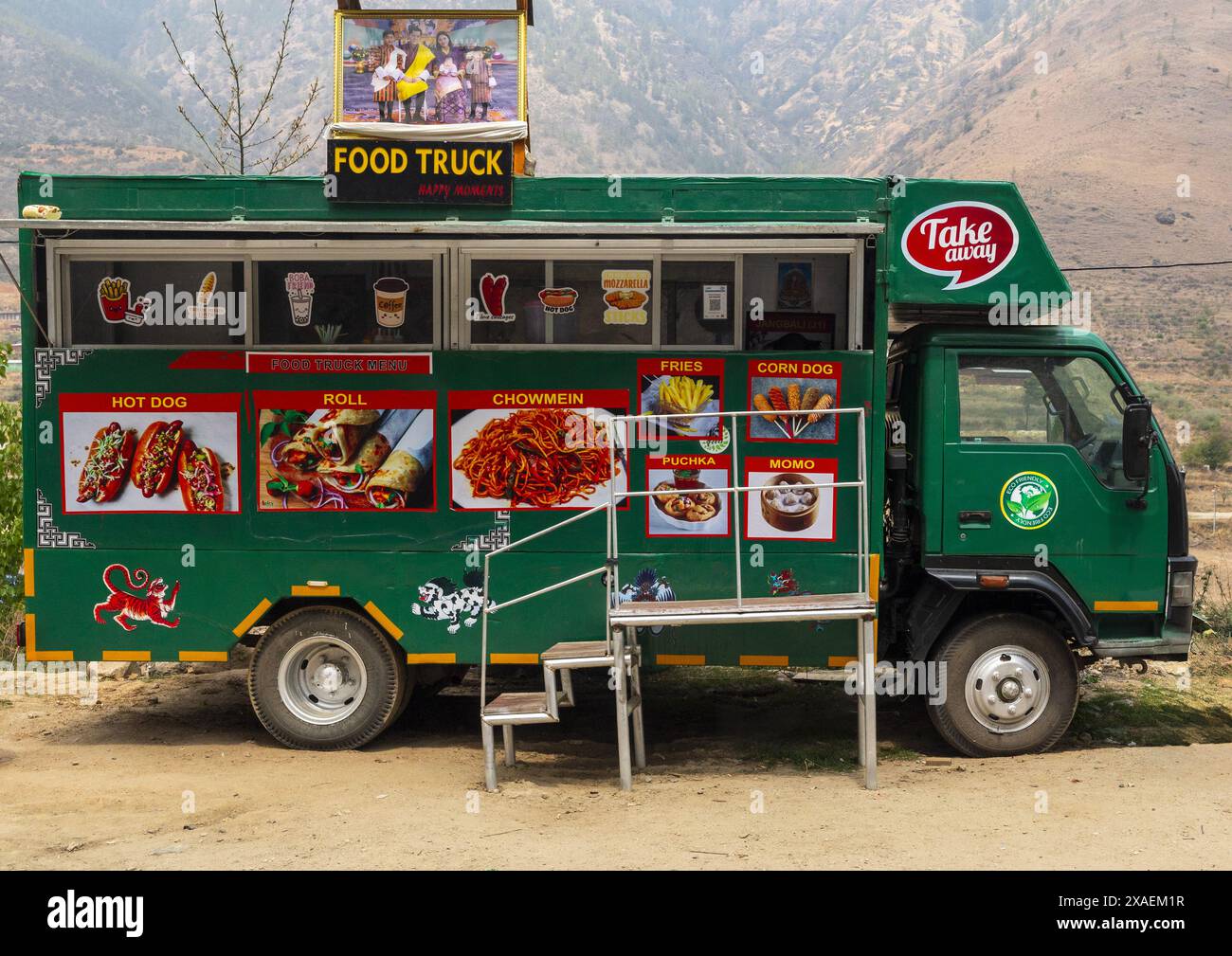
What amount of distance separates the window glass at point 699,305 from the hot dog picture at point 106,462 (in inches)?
138

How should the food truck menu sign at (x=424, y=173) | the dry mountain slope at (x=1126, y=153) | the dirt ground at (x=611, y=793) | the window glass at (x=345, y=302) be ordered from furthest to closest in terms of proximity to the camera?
the dry mountain slope at (x=1126, y=153)
the window glass at (x=345, y=302)
the food truck menu sign at (x=424, y=173)
the dirt ground at (x=611, y=793)

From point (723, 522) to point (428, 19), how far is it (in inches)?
150

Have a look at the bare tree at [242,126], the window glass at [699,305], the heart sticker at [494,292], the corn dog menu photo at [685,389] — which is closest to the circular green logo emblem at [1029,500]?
the corn dog menu photo at [685,389]

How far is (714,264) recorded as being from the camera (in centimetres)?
755

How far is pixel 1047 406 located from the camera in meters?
7.65

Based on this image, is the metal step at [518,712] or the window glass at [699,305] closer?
the metal step at [518,712]

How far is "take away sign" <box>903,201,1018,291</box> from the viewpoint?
7410 millimetres

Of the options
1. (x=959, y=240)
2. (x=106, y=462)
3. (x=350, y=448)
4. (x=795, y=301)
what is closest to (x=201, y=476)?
(x=106, y=462)

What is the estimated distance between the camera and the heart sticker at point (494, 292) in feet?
25.0

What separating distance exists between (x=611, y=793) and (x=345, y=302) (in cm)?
350

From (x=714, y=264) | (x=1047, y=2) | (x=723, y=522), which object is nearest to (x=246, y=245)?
(x=714, y=264)

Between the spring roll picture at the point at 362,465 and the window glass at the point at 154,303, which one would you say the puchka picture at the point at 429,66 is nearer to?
the window glass at the point at 154,303

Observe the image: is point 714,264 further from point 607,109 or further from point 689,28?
point 689,28

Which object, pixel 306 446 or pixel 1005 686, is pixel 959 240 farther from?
pixel 306 446
